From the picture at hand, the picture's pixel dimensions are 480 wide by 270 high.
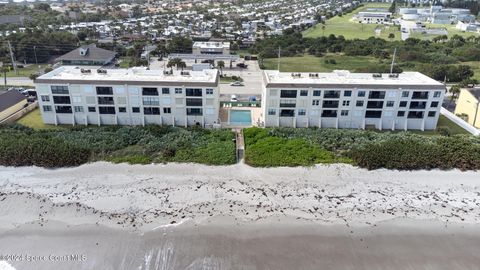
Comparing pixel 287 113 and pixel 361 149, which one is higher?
pixel 287 113

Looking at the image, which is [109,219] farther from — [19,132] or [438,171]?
[438,171]

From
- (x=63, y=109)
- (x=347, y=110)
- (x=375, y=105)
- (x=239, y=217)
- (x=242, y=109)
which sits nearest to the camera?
(x=239, y=217)

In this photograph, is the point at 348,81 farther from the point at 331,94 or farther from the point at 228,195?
the point at 228,195

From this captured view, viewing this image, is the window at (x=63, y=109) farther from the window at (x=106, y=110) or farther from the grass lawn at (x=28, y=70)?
the grass lawn at (x=28, y=70)

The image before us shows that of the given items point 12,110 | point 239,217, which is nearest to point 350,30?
point 12,110

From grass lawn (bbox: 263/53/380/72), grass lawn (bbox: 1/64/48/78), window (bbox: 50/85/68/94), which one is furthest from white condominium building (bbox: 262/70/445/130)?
grass lawn (bbox: 1/64/48/78)

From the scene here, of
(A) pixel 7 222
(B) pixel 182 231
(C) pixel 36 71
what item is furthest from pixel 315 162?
(C) pixel 36 71
